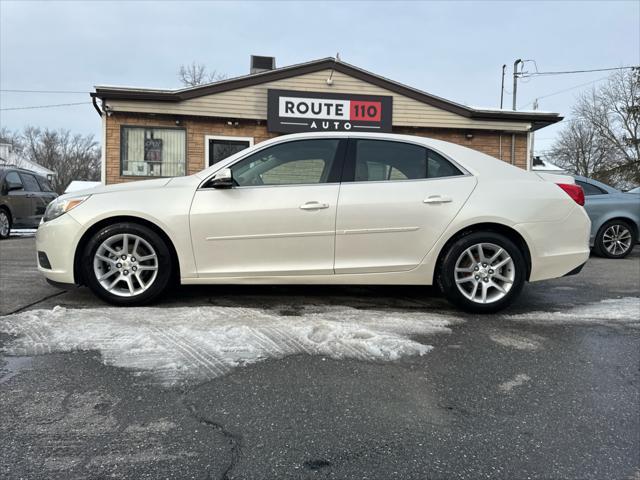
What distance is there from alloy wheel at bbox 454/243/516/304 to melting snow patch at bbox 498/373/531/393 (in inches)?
51.1

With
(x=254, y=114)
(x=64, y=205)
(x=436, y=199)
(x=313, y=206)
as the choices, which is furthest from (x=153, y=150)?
(x=436, y=199)

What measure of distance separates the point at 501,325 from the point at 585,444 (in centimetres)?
177

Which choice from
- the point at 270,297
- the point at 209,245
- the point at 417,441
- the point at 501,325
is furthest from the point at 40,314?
the point at 501,325

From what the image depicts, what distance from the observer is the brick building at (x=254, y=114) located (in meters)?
12.1

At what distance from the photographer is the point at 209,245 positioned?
4.01 metres

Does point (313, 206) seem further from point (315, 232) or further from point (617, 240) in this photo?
point (617, 240)

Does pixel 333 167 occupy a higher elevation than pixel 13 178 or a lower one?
lower

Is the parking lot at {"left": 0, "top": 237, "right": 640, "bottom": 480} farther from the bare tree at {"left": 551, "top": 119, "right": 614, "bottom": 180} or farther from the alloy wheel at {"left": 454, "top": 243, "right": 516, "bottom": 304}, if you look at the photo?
the bare tree at {"left": 551, "top": 119, "right": 614, "bottom": 180}

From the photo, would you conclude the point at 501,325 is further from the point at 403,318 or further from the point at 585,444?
the point at 585,444

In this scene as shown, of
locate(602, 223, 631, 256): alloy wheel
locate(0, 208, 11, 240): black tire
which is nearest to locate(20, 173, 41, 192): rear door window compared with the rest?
locate(0, 208, 11, 240): black tire

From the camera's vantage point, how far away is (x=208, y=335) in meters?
3.34

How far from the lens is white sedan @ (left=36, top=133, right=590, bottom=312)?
3998 mm

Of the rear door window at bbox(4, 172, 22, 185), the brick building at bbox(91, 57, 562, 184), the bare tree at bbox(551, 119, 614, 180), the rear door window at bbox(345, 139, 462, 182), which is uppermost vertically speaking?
the bare tree at bbox(551, 119, 614, 180)

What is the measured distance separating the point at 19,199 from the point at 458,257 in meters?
11.1
